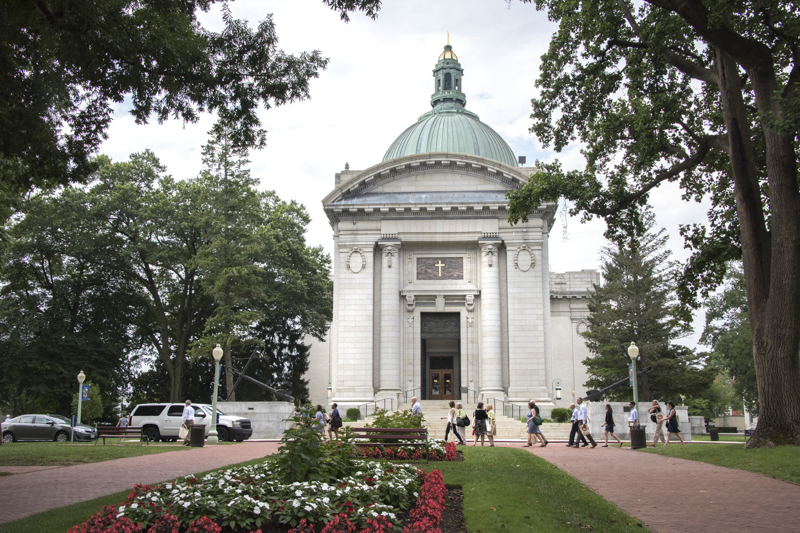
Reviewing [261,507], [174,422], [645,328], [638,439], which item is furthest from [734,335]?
[261,507]

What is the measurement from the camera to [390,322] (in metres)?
39.0

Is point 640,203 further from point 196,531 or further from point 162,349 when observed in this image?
point 162,349

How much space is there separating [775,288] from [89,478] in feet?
55.3

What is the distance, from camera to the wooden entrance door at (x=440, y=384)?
1570 inches

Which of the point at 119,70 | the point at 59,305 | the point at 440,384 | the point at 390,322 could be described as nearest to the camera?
the point at 119,70

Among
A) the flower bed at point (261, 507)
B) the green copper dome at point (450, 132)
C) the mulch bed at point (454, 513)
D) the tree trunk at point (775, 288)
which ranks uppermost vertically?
the green copper dome at point (450, 132)

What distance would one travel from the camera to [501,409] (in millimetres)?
36500

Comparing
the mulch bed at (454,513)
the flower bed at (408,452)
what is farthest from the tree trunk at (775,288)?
the mulch bed at (454,513)

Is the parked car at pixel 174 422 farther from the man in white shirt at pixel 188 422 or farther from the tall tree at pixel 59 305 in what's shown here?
the tall tree at pixel 59 305

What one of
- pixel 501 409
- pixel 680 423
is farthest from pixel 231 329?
pixel 680 423

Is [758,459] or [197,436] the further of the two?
[197,436]

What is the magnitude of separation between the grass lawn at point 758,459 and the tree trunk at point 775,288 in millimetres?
690

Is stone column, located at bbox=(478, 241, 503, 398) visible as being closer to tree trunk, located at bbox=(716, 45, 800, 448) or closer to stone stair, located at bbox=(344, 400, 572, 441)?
stone stair, located at bbox=(344, 400, 572, 441)

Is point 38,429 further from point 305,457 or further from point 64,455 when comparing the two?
point 305,457
